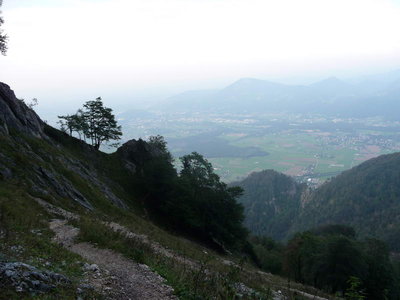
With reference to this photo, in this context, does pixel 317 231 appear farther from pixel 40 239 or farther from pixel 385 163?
pixel 385 163

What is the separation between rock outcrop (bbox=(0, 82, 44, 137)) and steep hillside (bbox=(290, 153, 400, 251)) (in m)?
124

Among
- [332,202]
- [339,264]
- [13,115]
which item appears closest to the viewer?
[13,115]

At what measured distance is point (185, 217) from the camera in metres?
35.0

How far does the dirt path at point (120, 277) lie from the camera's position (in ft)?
28.8

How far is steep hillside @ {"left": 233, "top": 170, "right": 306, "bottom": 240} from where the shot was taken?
148250mm

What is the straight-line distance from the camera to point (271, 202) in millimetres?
168250

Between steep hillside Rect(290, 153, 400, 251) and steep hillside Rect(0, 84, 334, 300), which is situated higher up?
steep hillside Rect(0, 84, 334, 300)

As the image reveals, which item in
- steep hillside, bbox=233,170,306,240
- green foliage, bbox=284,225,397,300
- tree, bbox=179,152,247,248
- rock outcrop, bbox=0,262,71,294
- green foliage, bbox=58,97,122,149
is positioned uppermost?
green foliage, bbox=58,97,122,149

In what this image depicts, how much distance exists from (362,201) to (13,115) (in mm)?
152899

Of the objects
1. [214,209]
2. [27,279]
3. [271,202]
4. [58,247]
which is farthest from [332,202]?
[27,279]

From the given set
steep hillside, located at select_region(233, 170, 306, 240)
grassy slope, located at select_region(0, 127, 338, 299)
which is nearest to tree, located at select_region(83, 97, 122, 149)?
grassy slope, located at select_region(0, 127, 338, 299)

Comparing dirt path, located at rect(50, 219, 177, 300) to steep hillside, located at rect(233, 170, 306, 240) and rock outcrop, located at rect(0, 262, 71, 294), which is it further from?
steep hillside, located at rect(233, 170, 306, 240)

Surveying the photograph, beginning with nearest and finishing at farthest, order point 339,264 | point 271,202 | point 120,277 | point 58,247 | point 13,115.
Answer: point 120,277, point 58,247, point 13,115, point 339,264, point 271,202

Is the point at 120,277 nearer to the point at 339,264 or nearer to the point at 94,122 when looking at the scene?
the point at 339,264
